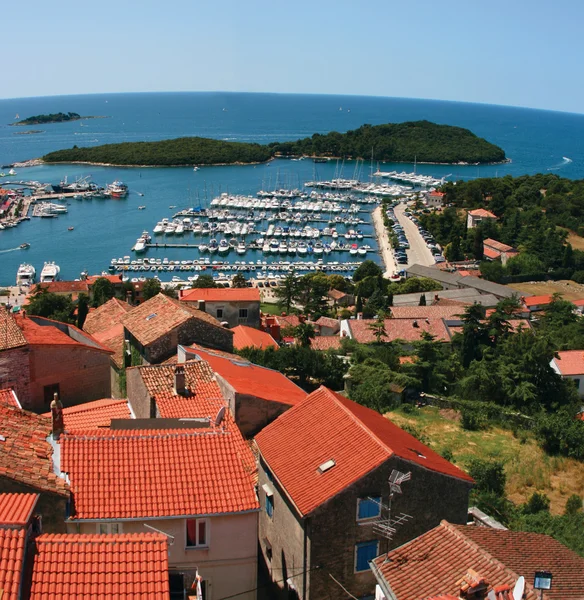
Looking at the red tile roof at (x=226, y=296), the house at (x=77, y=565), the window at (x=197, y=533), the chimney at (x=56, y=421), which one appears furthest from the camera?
the red tile roof at (x=226, y=296)

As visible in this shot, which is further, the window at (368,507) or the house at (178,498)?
the window at (368,507)

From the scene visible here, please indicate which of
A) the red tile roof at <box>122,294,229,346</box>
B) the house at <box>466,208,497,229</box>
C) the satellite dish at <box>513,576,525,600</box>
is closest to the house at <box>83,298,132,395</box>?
the red tile roof at <box>122,294,229,346</box>

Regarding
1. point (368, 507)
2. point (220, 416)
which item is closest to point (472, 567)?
point (368, 507)

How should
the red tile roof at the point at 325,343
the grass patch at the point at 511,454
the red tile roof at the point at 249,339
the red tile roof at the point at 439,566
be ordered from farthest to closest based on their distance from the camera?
the red tile roof at the point at 325,343, the red tile roof at the point at 249,339, the grass patch at the point at 511,454, the red tile roof at the point at 439,566

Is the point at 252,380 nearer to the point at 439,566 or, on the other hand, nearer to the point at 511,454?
the point at 439,566

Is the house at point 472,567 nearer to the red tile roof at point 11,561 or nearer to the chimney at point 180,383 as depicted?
the red tile roof at point 11,561

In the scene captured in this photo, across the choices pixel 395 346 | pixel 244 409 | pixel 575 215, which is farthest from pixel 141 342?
pixel 575 215

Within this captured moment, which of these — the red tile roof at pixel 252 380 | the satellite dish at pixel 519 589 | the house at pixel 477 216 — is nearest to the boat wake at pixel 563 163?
the house at pixel 477 216
